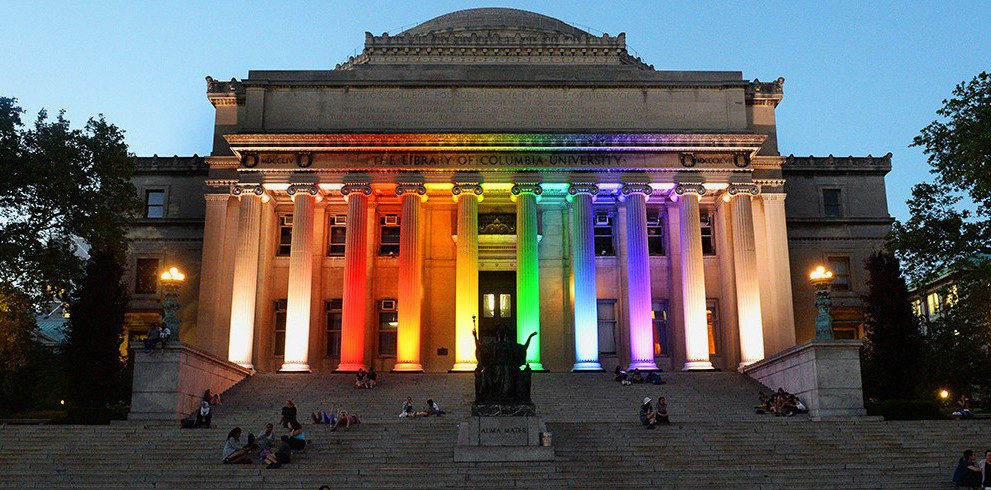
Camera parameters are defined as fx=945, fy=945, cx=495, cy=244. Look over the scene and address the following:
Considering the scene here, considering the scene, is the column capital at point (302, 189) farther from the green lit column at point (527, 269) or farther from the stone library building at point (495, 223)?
the green lit column at point (527, 269)

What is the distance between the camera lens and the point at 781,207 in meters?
43.6

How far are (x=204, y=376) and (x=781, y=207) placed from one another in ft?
86.4

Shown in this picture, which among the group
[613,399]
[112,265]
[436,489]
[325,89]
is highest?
[325,89]

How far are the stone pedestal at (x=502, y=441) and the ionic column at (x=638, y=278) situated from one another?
640 inches

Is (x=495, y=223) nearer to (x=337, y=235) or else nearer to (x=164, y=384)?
(x=337, y=235)

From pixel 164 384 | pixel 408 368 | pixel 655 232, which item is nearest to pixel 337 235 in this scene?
pixel 408 368

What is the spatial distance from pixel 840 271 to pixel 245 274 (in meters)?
29.8

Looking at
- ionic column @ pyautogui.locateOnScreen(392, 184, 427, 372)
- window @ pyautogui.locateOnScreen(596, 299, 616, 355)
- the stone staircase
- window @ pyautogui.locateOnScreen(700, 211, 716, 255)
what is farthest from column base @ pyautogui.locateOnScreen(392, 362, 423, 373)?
window @ pyautogui.locateOnScreen(700, 211, 716, 255)

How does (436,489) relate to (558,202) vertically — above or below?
below

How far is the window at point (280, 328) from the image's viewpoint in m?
45.0

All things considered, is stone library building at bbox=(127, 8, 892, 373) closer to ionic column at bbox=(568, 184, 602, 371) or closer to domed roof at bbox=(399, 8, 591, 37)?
ionic column at bbox=(568, 184, 602, 371)

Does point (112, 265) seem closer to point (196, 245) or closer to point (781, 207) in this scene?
point (196, 245)

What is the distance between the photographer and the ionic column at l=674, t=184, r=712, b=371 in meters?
41.3

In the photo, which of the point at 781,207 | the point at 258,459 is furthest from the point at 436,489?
the point at 781,207
